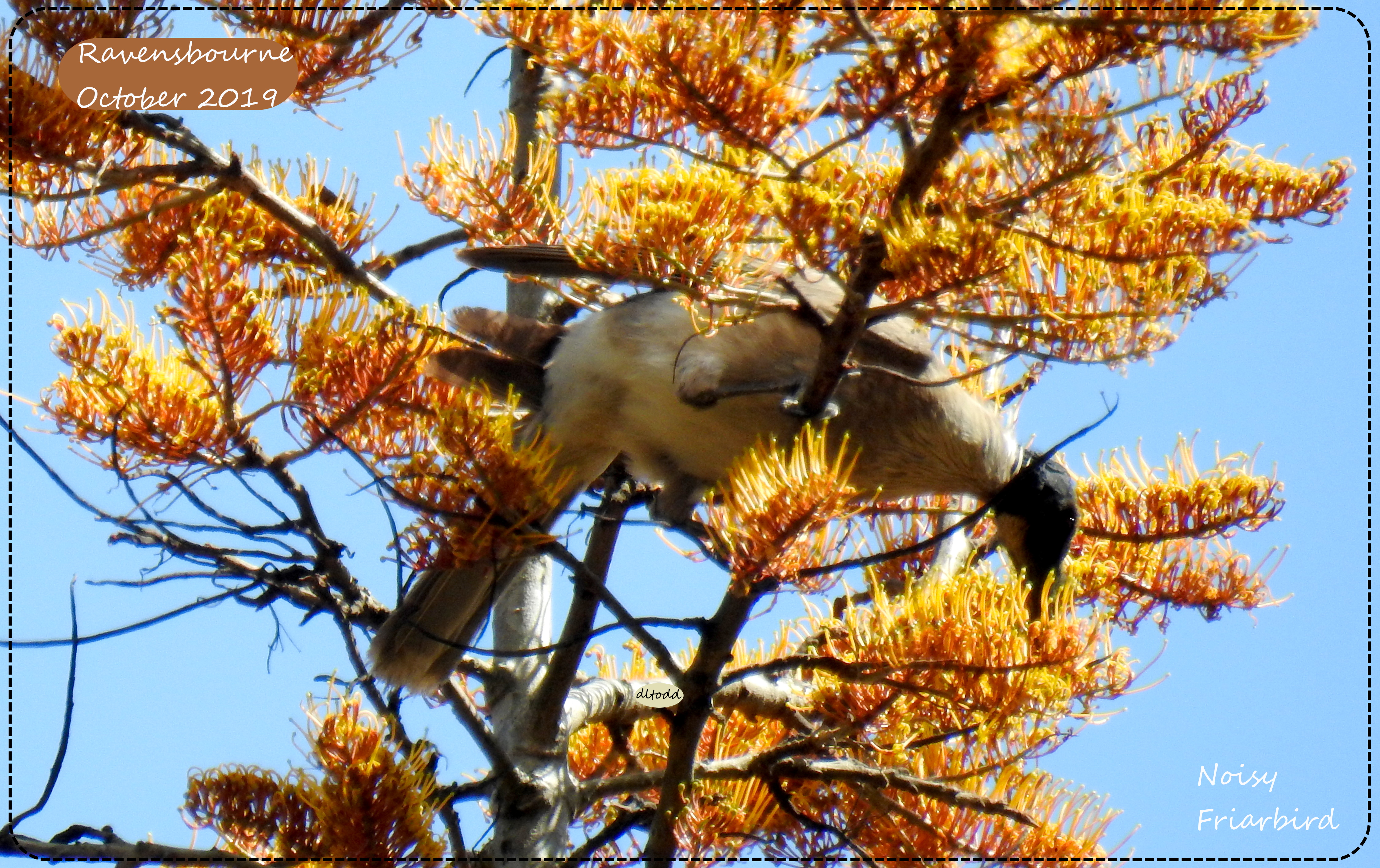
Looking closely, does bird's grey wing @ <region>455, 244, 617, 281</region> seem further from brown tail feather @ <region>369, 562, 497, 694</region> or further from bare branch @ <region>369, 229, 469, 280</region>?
brown tail feather @ <region>369, 562, 497, 694</region>

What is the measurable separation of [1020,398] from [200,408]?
2080 millimetres

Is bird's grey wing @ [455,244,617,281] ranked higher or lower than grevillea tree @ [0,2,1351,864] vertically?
higher

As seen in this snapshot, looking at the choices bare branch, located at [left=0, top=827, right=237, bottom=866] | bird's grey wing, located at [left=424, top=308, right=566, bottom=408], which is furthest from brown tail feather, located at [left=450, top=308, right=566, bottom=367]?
bare branch, located at [left=0, top=827, right=237, bottom=866]

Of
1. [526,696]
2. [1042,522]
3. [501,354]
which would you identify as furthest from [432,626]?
[1042,522]

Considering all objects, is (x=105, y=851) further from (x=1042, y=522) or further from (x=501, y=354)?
(x=1042, y=522)

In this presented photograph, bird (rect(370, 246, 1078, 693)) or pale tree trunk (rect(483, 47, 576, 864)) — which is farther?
bird (rect(370, 246, 1078, 693))

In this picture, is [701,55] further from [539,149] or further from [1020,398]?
[1020,398]

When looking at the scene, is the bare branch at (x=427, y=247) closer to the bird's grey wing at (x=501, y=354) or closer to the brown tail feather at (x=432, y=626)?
the bird's grey wing at (x=501, y=354)

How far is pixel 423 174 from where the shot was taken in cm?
226

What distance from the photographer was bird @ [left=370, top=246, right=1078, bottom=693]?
254cm

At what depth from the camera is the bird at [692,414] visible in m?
2.54

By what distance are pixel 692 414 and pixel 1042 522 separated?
2.83 feet

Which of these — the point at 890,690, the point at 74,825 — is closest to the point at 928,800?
the point at 890,690

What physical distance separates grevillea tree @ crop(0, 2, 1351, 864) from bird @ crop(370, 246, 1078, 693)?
0.17 m
